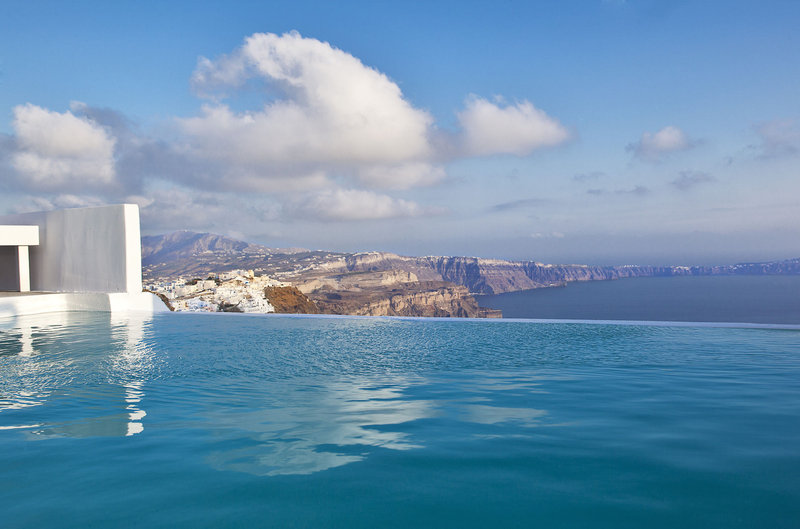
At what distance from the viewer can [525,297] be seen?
94.2m

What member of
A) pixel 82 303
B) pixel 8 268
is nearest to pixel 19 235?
pixel 8 268

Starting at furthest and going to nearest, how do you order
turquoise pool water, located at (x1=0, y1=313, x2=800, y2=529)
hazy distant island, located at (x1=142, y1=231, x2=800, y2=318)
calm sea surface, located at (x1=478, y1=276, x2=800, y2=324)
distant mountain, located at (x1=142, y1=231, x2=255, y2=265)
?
1. calm sea surface, located at (x1=478, y1=276, x2=800, y2=324)
2. distant mountain, located at (x1=142, y1=231, x2=255, y2=265)
3. hazy distant island, located at (x1=142, y1=231, x2=800, y2=318)
4. turquoise pool water, located at (x1=0, y1=313, x2=800, y2=529)

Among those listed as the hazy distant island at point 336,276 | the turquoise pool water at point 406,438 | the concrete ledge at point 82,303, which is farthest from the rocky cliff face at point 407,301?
the turquoise pool water at point 406,438

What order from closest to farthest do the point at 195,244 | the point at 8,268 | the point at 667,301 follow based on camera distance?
the point at 8,268, the point at 195,244, the point at 667,301

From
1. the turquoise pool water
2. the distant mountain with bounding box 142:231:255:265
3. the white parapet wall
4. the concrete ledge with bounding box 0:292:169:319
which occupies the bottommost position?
the turquoise pool water

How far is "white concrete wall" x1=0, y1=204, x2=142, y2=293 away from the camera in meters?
10.7

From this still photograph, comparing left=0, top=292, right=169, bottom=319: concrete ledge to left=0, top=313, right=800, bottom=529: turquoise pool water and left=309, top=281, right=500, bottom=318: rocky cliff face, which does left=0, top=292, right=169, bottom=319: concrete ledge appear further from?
left=309, top=281, right=500, bottom=318: rocky cliff face

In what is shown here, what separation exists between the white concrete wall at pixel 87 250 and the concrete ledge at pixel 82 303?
0.35 metres

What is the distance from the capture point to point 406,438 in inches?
107

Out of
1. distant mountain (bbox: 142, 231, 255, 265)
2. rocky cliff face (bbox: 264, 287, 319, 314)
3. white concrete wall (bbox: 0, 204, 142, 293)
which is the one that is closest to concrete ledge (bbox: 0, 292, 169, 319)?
white concrete wall (bbox: 0, 204, 142, 293)

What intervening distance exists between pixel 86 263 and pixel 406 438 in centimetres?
1111

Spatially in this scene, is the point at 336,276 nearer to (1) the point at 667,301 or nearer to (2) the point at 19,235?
(2) the point at 19,235

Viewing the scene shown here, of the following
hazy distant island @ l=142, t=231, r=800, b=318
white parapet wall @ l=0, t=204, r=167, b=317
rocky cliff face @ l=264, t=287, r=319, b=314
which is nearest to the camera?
white parapet wall @ l=0, t=204, r=167, b=317

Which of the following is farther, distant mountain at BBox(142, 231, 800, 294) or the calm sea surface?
the calm sea surface
